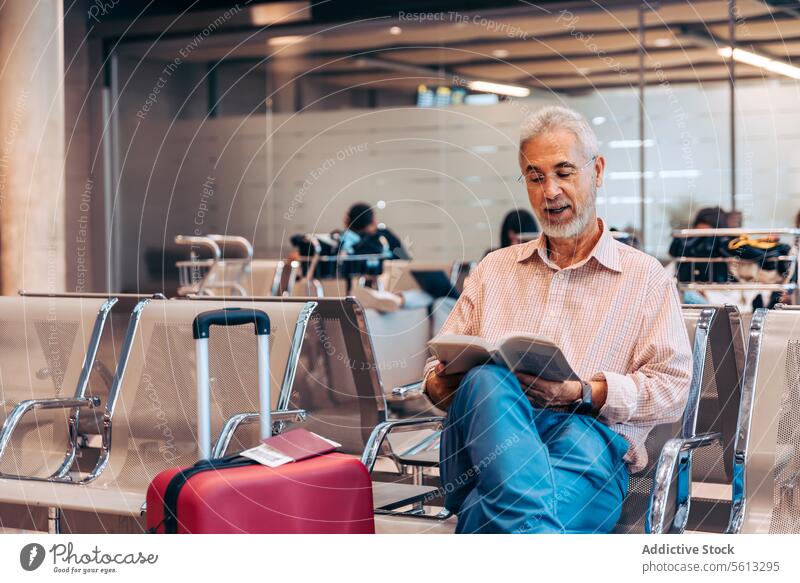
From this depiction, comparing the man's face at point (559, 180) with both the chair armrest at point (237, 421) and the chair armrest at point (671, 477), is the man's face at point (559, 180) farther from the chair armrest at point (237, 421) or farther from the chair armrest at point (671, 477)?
the chair armrest at point (237, 421)

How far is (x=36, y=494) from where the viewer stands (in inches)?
120

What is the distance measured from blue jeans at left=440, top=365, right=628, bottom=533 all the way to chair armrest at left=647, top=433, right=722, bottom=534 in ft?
0.44

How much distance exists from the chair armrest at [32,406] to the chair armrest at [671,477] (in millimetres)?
1804

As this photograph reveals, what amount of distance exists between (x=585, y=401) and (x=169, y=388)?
149cm

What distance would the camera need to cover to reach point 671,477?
2.29 metres

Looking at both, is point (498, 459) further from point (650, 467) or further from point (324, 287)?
point (324, 287)

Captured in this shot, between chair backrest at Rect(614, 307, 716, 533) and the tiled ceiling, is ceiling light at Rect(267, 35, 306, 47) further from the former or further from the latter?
chair backrest at Rect(614, 307, 716, 533)

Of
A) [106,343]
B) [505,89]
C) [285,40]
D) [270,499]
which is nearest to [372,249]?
[505,89]

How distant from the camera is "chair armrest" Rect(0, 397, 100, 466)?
311 centimetres

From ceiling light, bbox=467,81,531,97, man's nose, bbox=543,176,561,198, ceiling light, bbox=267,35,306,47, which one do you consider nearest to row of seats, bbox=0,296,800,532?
man's nose, bbox=543,176,561,198

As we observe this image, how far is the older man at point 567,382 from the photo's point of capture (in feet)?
7.23

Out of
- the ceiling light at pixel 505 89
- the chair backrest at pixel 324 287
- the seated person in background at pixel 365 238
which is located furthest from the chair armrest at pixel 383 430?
the ceiling light at pixel 505 89

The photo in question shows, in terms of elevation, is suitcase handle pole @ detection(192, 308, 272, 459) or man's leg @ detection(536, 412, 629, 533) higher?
suitcase handle pole @ detection(192, 308, 272, 459)

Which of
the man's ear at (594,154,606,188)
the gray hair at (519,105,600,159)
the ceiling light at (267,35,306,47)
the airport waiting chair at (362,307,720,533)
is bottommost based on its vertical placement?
the airport waiting chair at (362,307,720,533)
